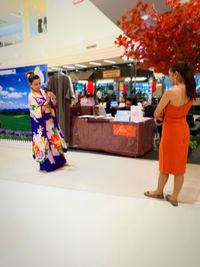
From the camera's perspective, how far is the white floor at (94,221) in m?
1.78

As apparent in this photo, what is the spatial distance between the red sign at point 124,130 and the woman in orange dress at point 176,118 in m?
1.86

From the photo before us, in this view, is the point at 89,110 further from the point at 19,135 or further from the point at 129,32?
the point at 129,32

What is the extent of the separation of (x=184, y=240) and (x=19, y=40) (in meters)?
6.83

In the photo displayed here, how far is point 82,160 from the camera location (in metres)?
4.46

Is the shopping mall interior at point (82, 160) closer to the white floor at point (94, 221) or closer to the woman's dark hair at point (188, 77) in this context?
the white floor at point (94, 221)

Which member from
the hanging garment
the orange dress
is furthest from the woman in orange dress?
the hanging garment

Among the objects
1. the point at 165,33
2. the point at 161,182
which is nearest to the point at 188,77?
the point at 165,33

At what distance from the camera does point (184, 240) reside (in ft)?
6.48

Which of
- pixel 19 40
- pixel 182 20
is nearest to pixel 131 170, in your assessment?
pixel 182 20

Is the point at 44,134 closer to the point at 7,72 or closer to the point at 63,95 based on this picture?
the point at 63,95

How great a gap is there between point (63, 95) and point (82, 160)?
1490 mm

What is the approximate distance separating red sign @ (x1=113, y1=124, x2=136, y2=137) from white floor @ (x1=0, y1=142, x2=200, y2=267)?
935 mm

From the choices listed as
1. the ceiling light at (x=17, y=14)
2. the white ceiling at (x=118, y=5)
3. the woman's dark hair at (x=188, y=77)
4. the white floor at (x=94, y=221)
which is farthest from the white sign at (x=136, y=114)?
the ceiling light at (x=17, y=14)

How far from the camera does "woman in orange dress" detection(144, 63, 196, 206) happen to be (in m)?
2.38
